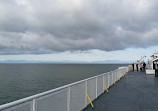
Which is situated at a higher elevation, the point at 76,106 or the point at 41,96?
the point at 41,96

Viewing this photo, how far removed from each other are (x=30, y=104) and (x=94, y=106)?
4.29m

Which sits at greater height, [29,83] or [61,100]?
[61,100]

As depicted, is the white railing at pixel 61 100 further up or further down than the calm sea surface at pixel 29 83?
further up

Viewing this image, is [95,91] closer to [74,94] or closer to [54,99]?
[74,94]

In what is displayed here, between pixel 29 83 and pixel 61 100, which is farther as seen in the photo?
pixel 29 83

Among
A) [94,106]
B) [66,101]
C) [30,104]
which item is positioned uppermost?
[30,104]

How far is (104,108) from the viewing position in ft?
22.0

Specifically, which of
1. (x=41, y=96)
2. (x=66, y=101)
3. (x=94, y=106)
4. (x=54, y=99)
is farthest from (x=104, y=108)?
(x=41, y=96)

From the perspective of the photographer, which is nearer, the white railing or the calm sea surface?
the white railing

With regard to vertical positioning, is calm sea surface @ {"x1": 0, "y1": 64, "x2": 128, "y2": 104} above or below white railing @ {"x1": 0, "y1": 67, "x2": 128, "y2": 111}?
below

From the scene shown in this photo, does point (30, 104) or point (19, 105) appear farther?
point (30, 104)

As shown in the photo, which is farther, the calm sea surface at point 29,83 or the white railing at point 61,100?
the calm sea surface at point 29,83

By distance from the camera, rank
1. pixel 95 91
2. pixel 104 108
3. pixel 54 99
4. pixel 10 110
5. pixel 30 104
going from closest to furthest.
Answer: pixel 10 110
pixel 30 104
pixel 54 99
pixel 104 108
pixel 95 91

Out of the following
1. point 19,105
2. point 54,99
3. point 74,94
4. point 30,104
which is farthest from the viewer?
point 74,94
